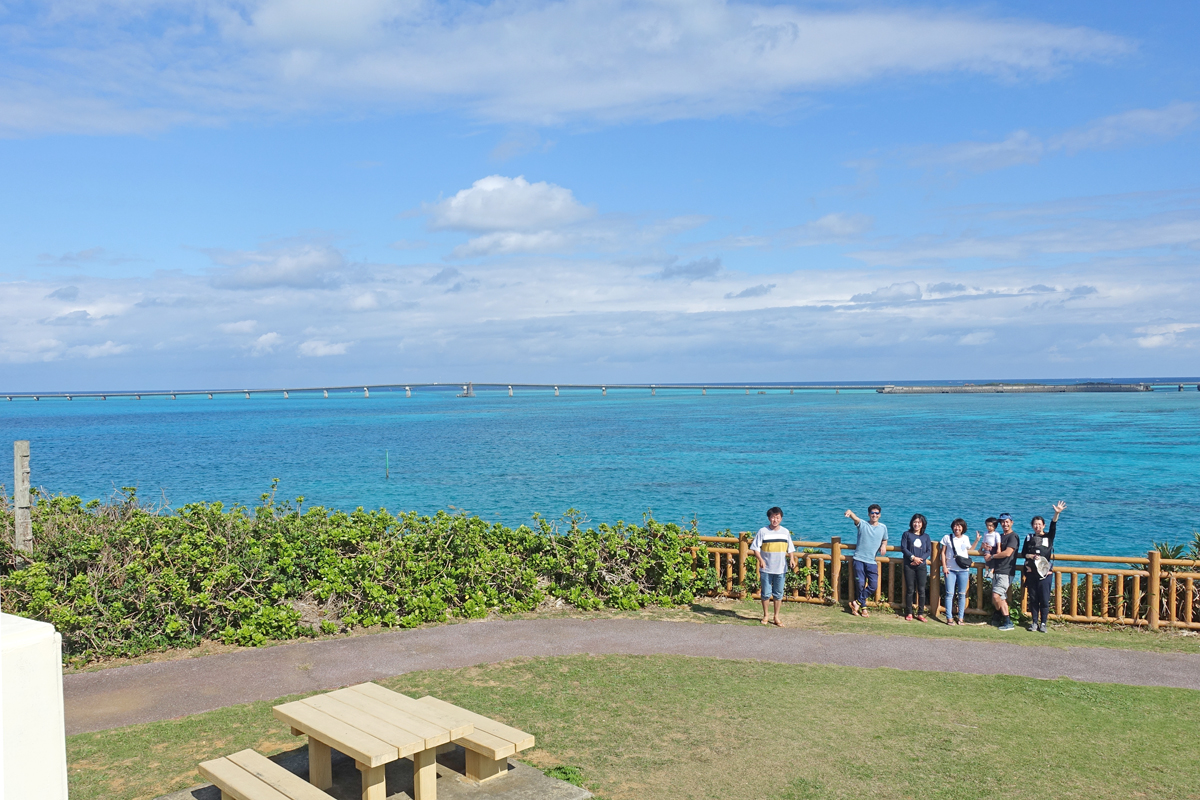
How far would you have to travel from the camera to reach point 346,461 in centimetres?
5766

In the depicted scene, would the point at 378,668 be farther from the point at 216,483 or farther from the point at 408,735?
the point at 216,483

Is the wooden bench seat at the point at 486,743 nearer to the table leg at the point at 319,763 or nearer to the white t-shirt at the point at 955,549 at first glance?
the table leg at the point at 319,763

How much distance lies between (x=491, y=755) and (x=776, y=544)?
6.95 meters

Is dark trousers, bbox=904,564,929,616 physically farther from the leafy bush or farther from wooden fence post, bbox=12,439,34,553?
wooden fence post, bbox=12,439,34,553

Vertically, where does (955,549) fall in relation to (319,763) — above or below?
above

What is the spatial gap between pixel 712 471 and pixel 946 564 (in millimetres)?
34936

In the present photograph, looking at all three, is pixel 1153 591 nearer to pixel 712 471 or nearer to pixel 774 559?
pixel 774 559

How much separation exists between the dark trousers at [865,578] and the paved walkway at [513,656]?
1498 millimetres

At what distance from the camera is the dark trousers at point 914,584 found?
502 inches

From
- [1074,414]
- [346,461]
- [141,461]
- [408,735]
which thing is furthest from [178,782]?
[1074,414]

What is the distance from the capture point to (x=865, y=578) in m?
13.0

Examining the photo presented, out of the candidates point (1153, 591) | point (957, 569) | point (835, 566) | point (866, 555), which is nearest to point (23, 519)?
point (835, 566)

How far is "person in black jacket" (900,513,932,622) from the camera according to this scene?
12.7 meters

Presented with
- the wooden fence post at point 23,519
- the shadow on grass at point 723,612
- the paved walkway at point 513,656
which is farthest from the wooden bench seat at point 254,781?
the shadow on grass at point 723,612
